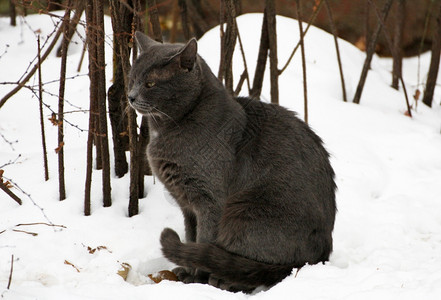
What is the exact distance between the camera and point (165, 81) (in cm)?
270

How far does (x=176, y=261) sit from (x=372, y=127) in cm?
260

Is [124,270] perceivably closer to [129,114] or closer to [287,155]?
[129,114]

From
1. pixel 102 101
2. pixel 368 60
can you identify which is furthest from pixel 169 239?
pixel 368 60

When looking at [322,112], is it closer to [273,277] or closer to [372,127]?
[372,127]

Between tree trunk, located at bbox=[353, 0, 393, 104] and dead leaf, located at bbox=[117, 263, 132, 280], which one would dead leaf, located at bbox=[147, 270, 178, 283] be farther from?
tree trunk, located at bbox=[353, 0, 393, 104]

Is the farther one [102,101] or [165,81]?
[102,101]

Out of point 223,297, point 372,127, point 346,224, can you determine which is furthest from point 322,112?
point 223,297

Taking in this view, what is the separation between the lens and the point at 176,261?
2.65m

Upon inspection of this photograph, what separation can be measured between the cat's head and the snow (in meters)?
0.25

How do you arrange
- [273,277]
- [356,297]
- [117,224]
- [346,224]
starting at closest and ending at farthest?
[356,297], [273,277], [117,224], [346,224]

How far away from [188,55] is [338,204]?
1568mm

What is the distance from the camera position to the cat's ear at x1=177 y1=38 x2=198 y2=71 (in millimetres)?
2609

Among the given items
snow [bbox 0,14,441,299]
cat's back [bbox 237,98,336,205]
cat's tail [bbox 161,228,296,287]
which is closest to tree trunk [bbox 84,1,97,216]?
snow [bbox 0,14,441,299]

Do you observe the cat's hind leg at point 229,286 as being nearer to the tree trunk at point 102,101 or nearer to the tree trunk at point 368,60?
the tree trunk at point 102,101
